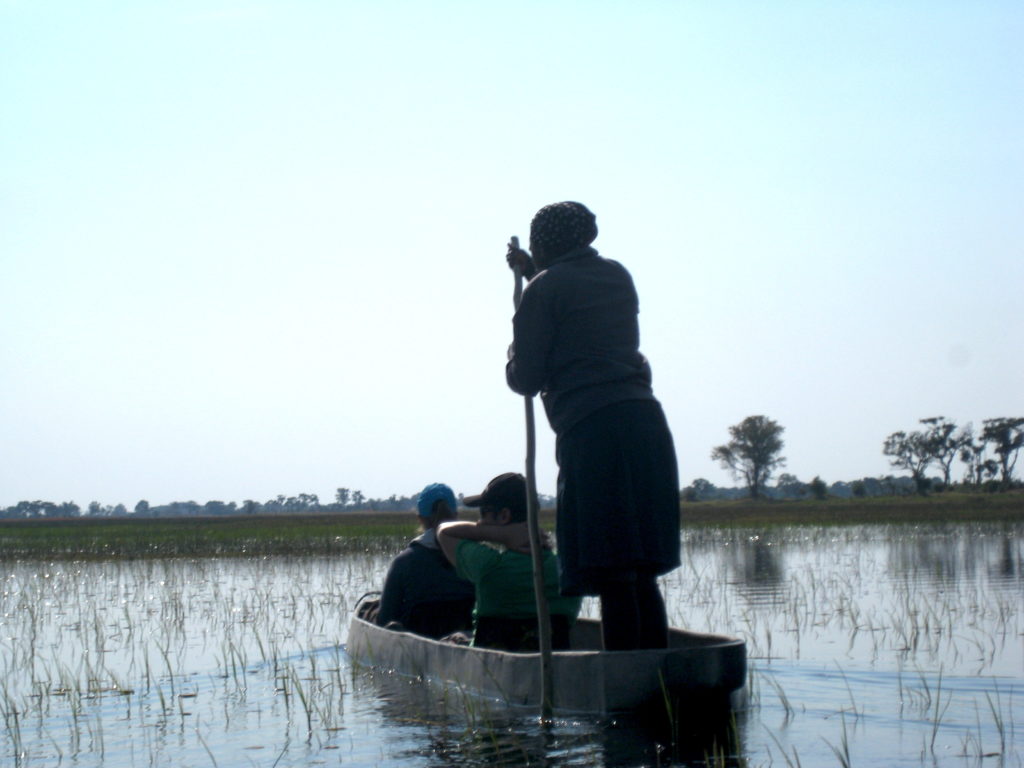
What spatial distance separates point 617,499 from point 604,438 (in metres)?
0.26

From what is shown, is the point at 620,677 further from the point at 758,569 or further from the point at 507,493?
the point at 758,569

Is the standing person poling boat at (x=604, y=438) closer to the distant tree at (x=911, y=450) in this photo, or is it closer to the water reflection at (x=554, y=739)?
the water reflection at (x=554, y=739)

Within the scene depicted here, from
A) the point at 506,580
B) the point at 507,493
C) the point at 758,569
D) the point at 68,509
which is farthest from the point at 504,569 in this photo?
the point at 68,509

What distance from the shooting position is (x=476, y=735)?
17.6 ft

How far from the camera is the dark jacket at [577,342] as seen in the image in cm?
535

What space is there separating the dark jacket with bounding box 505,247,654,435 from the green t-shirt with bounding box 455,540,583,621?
3.58 feet

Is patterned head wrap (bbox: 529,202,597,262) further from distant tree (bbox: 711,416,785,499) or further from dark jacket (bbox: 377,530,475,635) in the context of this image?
distant tree (bbox: 711,416,785,499)

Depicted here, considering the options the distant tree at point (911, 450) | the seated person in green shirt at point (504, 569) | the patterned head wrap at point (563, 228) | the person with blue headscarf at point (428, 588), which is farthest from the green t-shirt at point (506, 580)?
the distant tree at point (911, 450)

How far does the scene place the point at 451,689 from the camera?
Result: 652 cm

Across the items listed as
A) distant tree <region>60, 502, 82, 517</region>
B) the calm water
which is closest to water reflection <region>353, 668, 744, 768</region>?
the calm water

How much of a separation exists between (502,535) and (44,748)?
233 centimetres

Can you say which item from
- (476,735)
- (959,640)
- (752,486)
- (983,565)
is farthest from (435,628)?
(752,486)

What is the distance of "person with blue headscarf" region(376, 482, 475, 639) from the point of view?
7.84 meters

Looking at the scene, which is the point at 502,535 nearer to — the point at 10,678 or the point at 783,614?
the point at 10,678
